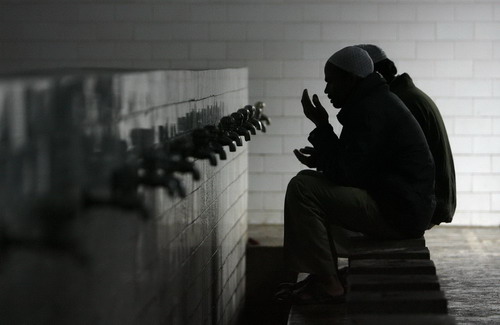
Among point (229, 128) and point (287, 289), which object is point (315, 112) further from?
point (287, 289)

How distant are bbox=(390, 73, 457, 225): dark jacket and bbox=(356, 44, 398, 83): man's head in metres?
0.19

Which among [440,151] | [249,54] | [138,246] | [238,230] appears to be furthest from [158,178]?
[249,54]

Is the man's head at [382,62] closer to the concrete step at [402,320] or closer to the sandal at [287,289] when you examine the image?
the sandal at [287,289]

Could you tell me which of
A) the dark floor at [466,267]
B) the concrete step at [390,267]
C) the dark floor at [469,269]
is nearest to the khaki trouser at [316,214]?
the concrete step at [390,267]

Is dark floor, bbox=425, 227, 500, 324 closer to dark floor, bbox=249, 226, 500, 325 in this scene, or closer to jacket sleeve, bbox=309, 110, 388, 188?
dark floor, bbox=249, 226, 500, 325

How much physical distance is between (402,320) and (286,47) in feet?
14.8

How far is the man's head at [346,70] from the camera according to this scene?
4344 mm

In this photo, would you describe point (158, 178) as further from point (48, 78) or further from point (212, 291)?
point (212, 291)

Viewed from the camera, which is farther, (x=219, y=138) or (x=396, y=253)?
(x=396, y=253)

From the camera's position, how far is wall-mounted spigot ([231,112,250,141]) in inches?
192

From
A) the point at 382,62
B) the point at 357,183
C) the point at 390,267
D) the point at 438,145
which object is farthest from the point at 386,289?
the point at 382,62

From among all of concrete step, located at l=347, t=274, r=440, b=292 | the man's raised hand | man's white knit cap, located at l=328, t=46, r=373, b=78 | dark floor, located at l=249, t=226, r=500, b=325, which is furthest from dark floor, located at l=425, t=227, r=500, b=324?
man's white knit cap, located at l=328, t=46, r=373, b=78

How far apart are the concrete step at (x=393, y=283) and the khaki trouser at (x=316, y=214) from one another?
173 millimetres

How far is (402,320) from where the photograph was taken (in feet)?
12.2
